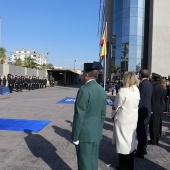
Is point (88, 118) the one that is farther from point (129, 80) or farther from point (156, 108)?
point (156, 108)

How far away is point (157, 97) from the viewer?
6211 millimetres

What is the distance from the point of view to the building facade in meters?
28.4

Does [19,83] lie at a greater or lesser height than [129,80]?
lesser

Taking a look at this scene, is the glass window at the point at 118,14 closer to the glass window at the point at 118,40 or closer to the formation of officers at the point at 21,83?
the glass window at the point at 118,40

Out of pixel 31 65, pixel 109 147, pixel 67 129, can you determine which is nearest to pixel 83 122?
pixel 109 147

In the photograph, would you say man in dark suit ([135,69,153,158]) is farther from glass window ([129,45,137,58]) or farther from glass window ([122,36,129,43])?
glass window ([122,36,129,43])

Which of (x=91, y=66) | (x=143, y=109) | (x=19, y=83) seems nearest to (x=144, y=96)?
(x=143, y=109)

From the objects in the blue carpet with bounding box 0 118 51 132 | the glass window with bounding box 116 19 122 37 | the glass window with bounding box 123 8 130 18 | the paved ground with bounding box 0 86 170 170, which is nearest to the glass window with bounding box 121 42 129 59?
the glass window with bounding box 116 19 122 37

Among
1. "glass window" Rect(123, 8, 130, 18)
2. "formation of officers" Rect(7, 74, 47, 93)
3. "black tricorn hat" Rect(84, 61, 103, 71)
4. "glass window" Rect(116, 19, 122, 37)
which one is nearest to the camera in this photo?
"black tricorn hat" Rect(84, 61, 103, 71)

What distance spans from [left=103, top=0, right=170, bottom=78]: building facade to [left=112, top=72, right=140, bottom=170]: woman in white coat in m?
25.1

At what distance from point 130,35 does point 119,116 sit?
122 ft

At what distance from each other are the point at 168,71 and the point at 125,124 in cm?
2587

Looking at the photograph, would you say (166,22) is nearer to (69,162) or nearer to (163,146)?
(163,146)

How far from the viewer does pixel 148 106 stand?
5305mm
